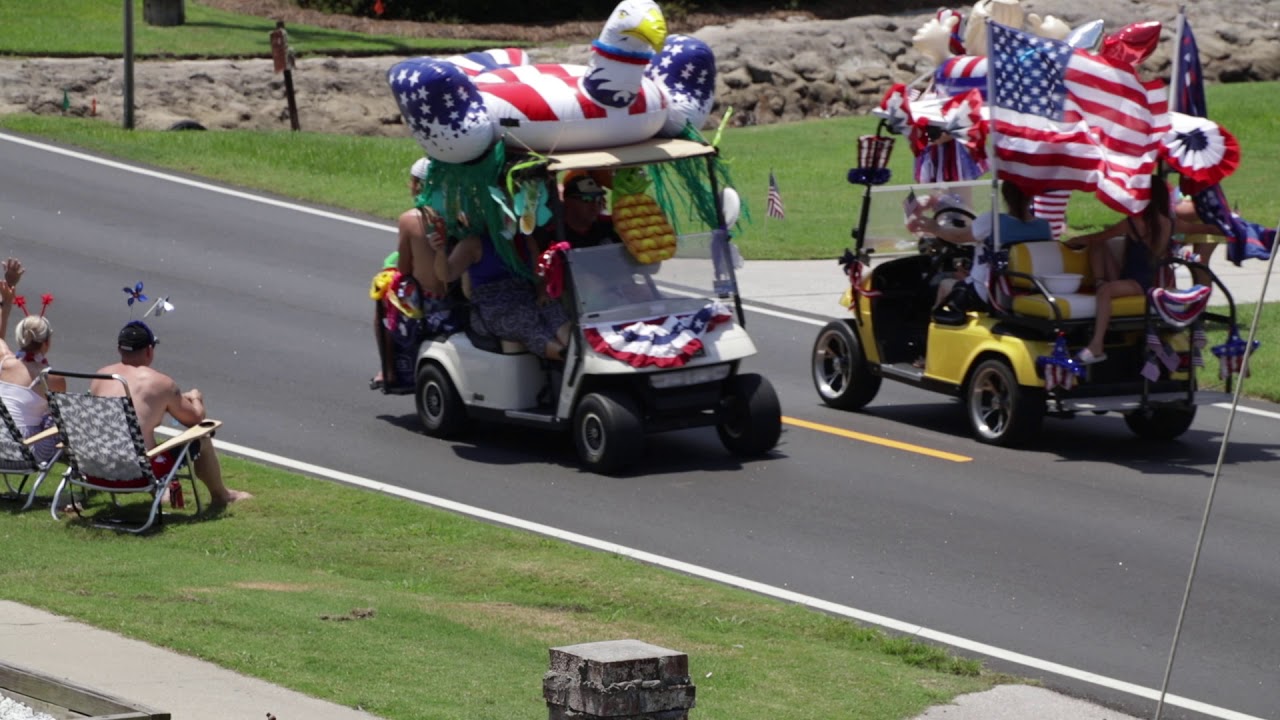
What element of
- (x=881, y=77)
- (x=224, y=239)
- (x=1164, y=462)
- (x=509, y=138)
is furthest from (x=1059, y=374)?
(x=881, y=77)

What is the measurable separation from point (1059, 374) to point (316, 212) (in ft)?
39.8

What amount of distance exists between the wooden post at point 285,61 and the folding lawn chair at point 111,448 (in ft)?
58.4

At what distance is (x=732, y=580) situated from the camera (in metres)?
11.0

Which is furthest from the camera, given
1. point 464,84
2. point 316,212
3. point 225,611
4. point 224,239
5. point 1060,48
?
point 316,212

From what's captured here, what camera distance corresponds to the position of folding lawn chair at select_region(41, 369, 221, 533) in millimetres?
11539

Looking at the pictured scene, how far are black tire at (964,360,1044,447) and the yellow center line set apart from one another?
0.37 metres

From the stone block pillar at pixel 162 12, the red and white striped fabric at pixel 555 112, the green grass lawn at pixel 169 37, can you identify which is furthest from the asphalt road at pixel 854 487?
the stone block pillar at pixel 162 12

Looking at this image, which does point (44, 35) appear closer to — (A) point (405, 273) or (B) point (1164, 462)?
(A) point (405, 273)

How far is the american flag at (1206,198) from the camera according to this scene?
47.1ft

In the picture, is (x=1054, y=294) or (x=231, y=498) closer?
(x=231, y=498)

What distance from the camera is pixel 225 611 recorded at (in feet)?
30.2

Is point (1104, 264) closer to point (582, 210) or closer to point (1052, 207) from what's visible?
point (1052, 207)

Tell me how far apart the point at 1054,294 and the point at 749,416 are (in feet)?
7.87

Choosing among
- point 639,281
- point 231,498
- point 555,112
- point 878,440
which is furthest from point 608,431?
point 231,498
